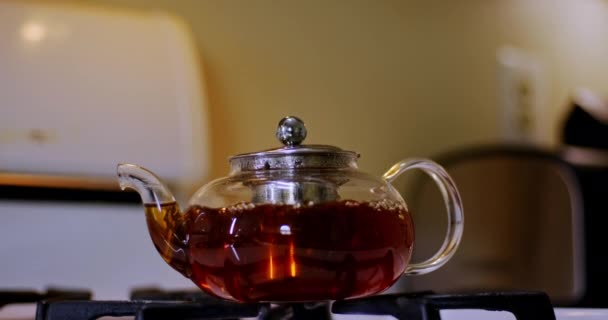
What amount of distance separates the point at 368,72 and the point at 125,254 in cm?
50

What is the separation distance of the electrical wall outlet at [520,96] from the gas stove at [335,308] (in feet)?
2.67

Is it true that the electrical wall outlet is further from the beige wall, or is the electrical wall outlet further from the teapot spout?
the teapot spout

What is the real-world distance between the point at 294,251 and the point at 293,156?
76 millimetres

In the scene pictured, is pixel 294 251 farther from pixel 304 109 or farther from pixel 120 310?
pixel 304 109

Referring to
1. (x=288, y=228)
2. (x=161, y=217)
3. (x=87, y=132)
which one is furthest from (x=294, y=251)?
(x=87, y=132)

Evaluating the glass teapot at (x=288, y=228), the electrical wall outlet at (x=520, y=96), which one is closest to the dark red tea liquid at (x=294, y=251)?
the glass teapot at (x=288, y=228)

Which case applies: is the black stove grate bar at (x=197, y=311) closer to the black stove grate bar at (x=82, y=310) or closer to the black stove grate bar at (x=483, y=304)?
the black stove grate bar at (x=82, y=310)

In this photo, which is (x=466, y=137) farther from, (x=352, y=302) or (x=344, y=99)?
(x=352, y=302)

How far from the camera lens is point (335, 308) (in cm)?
53

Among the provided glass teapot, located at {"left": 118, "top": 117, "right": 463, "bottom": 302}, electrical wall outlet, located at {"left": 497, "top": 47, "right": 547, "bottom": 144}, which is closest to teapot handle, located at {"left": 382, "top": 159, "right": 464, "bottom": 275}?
glass teapot, located at {"left": 118, "top": 117, "right": 463, "bottom": 302}

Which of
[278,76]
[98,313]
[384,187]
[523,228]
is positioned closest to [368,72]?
[278,76]

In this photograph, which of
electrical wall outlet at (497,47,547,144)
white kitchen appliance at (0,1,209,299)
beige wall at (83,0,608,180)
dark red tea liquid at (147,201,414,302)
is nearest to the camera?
dark red tea liquid at (147,201,414,302)

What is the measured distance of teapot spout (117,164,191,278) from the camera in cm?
51

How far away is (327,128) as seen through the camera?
1.06 m
